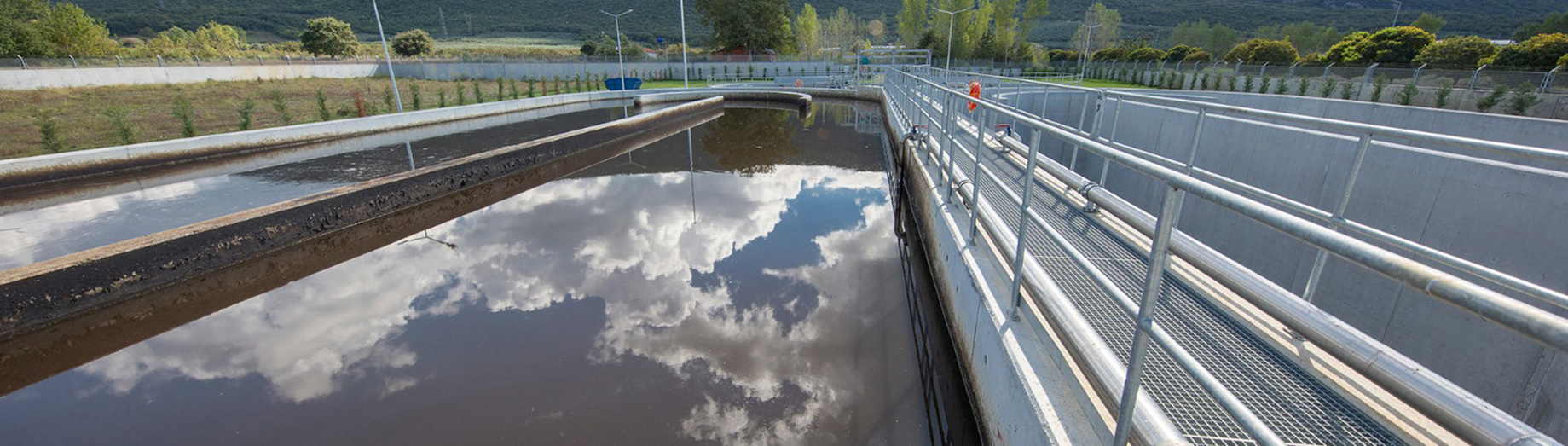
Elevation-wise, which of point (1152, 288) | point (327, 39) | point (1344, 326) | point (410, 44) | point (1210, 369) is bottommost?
point (1210, 369)

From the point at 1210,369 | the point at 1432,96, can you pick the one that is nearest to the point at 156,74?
the point at 1210,369

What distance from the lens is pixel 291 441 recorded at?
3.58m

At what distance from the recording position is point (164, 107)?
62.8 feet

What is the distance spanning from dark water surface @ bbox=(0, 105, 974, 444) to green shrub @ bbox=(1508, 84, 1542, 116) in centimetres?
1382

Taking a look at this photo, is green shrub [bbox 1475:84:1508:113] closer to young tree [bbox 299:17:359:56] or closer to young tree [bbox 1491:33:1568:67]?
young tree [bbox 1491:33:1568:67]

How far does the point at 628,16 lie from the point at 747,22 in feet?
178

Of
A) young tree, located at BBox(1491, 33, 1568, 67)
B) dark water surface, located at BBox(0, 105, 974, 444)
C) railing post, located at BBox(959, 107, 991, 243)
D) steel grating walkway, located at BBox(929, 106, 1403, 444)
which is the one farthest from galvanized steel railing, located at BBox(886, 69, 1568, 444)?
young tree, located at BBox(1491, 33, 1568, 67)

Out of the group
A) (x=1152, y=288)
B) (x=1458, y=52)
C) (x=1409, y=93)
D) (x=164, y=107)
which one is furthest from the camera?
(x=164, y=107)

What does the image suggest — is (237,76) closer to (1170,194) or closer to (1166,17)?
(1170,194)

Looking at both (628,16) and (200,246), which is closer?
(200,246)

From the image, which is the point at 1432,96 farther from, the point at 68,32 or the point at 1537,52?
the point at 68,32

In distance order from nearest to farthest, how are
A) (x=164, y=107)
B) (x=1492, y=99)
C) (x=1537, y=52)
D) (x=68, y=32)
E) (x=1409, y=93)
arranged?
(x=1492, y=99) < (x=1409, y=93) < (x=1537, y=52) < (x=164, y=107) < (x=68, y=32)

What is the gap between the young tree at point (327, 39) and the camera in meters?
47.0

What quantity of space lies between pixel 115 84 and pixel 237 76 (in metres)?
5.48
